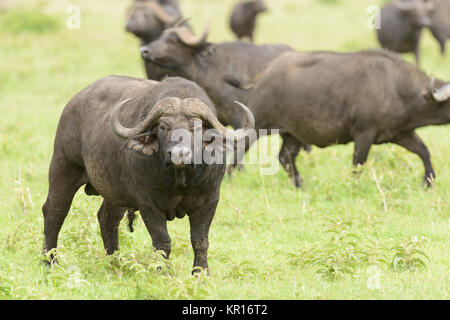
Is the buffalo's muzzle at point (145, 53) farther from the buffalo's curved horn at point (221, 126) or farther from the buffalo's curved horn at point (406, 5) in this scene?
the buffalo's curved horn at point (406, 5)

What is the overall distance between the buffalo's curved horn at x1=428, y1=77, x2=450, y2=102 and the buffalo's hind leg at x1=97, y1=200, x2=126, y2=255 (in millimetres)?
4054

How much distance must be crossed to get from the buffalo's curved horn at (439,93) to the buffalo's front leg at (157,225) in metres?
4.43

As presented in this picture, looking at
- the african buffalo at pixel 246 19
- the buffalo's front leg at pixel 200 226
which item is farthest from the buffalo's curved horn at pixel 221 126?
the african buffalo at pixel 246 19

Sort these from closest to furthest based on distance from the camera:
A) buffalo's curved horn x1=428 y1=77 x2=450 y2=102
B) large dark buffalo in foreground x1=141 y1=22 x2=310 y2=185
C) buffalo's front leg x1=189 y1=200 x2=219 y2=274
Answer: buffalo's front leg x1=189 y1=200 x2=219 y2=274, buffalo's curved horn x1=428 y1=77 x2=450 y2=102, large dark buffalo in foreground x1=141 y1=22 x2=310 y2=185

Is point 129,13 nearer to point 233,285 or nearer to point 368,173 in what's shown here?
point 368,173

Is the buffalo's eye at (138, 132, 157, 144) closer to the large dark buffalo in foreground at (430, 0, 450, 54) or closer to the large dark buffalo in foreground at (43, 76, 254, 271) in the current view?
the large dark buffalo in foreground at (43, 76, 254, 271)

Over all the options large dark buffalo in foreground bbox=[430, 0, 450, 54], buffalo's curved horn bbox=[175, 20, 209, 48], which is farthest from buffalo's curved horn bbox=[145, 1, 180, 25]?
large dark buffalo in foreground bbox=[430, 0, 450, 54]

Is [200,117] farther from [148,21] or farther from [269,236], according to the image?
[148,21]

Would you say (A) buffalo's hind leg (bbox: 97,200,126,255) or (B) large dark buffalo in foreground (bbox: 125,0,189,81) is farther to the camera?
(B) large dark buffalo in foreground (bbox: 125,0,189,81)

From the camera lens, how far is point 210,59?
11422 mm

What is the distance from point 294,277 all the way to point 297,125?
13.2 feet

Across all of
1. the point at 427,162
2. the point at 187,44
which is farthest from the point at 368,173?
the point at 187,44

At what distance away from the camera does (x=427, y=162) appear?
9430 mm

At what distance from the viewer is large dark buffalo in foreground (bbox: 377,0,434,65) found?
18438 mm
